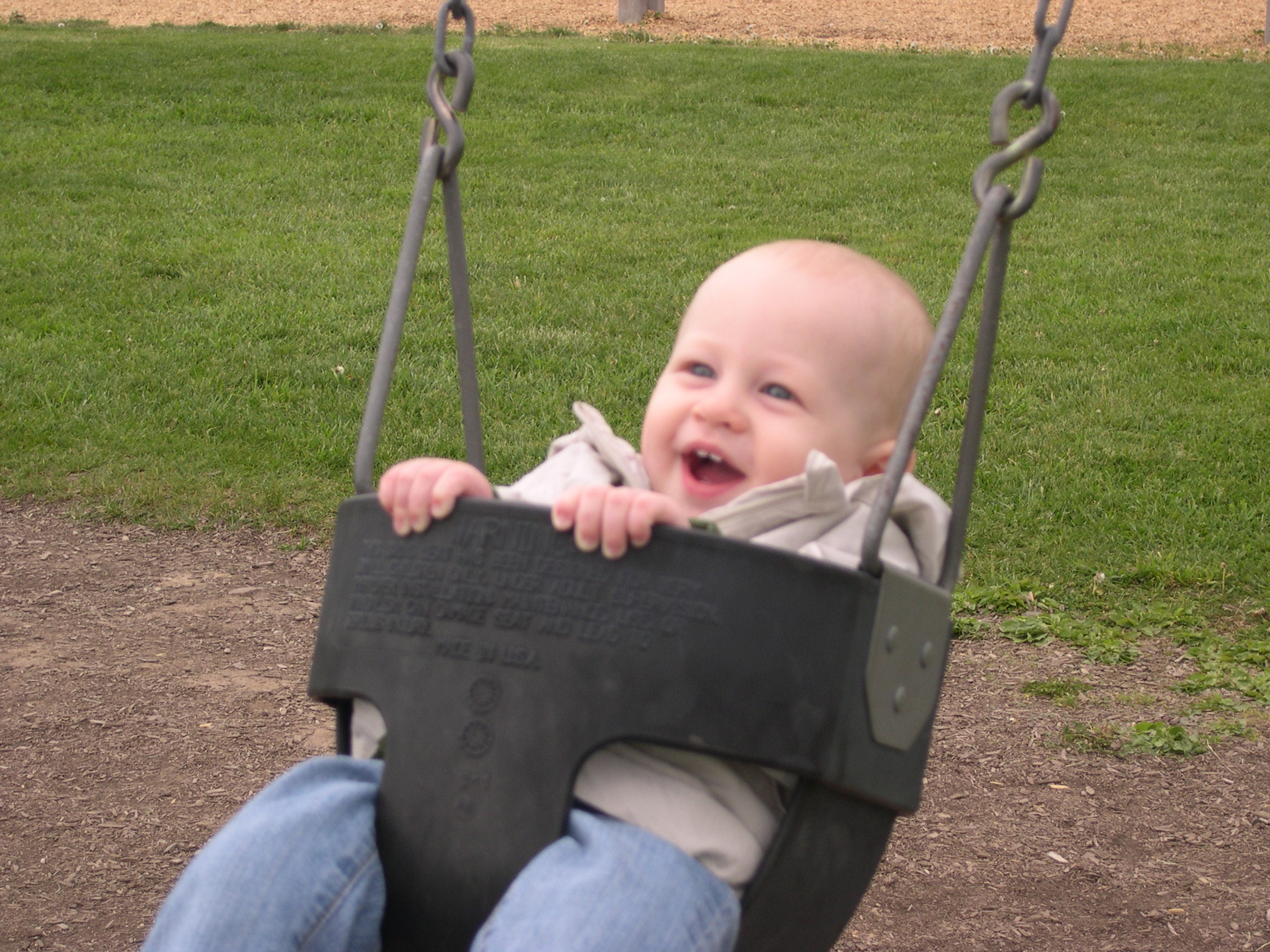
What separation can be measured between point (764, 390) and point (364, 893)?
789mm

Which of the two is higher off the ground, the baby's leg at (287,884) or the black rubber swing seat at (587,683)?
the black rubber swing seat at (587,683)

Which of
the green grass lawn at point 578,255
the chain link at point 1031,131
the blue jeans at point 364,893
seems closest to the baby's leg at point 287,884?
the blue jeans at point 364,893

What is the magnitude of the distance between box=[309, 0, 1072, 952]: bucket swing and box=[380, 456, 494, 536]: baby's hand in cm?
1

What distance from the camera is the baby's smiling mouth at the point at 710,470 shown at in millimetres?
1865

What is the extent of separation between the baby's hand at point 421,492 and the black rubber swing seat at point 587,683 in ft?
0.06

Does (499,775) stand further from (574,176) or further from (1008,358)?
(574,176)

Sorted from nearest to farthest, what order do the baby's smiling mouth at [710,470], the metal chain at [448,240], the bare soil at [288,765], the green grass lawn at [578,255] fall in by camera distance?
the metal chain at [448,240]
the baby's smiling mouth at [710,470]
the bare soil at [288,765]
the green grass lawn at [578,255]

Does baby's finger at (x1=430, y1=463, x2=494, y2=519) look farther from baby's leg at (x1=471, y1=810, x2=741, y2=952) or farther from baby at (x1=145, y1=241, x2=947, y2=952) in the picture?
baby's leg at (x1=471, y1=810, x2=741, y2=952)

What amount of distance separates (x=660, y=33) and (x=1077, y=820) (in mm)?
14140

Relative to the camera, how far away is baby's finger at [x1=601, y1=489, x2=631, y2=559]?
146 centimetres

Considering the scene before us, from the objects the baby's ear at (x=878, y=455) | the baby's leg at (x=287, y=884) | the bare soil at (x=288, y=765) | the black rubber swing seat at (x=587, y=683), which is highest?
the baby's ear at (x=878, y=455)

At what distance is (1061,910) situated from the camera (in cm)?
276

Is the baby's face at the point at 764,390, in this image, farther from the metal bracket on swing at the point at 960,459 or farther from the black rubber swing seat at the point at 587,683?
the black rubber swing seat at the point at 587,683

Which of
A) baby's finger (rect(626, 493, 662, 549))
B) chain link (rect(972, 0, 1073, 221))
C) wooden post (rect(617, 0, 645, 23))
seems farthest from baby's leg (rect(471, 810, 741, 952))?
wooden post (rect(617, 0, 645, 23))
